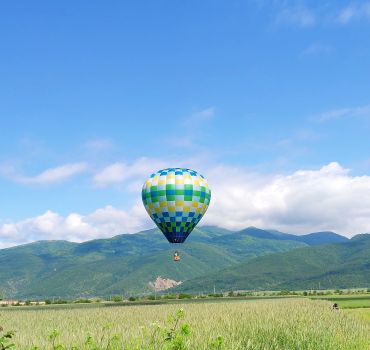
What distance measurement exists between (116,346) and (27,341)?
7374mm

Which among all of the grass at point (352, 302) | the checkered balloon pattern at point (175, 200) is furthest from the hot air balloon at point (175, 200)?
the grass at point (352, 302)

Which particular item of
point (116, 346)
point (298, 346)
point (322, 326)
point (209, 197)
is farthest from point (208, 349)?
point (209, 197)

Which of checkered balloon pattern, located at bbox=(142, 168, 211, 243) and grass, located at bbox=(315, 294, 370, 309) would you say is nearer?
checkered balloon pattern, located at bbox=(142, 168, 211, 243)

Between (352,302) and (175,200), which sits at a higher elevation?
(175,200)

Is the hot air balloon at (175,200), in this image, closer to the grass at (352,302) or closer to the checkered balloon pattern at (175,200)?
the checkered balloon pattern at (175,200)

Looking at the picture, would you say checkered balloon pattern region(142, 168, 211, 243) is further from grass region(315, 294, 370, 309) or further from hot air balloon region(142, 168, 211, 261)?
grass region(315, 294, 370, 309)

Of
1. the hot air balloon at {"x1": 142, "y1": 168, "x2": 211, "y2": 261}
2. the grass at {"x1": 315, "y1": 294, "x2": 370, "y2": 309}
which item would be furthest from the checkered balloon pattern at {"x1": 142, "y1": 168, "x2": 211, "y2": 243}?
the grass at {"x1": 315, "y1": 294, "x2": 370, "y2": 309}

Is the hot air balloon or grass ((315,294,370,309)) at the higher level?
the hot air balloon

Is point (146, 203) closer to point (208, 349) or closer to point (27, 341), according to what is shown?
point (27, 341)

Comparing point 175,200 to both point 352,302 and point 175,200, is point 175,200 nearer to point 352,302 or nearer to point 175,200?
point 175,200

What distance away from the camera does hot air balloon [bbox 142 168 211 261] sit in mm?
67312

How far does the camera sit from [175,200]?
A: 67062 mm

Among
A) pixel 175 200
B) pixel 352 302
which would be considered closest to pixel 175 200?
pixel 175 200

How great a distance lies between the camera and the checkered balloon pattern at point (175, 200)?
67.3m
